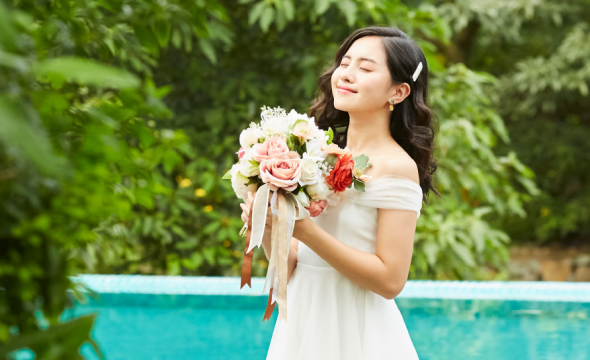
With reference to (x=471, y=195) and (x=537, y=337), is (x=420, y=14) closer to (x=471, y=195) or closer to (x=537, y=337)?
(x=471, y=195)

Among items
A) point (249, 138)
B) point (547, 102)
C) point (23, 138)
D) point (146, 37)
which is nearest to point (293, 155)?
point (249, 138)

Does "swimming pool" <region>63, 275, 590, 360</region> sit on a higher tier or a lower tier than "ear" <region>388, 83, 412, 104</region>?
lower

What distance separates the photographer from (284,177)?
1.55 metres

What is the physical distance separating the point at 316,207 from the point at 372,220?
0.79 ft

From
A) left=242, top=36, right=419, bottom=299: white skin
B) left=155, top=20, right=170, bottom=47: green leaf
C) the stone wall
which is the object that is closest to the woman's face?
left=242, top=36, right=419, bottom=299: white skin

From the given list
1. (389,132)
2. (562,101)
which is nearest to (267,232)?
(389,132)

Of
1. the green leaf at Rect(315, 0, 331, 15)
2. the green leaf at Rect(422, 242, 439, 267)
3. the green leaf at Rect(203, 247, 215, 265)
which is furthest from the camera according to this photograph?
the green leaf at Rect(203, 247, 215, 265)

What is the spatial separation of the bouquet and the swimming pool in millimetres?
2755

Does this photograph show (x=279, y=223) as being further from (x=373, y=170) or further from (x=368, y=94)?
(x=368, y=94)

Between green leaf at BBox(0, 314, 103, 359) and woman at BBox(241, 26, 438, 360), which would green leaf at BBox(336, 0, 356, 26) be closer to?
woman at BBox(241, 26, 438, 360)

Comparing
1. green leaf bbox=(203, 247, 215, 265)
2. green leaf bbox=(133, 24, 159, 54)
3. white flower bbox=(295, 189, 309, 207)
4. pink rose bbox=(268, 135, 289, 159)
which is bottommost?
green leaf bbox=(203, 247, 215, 265)

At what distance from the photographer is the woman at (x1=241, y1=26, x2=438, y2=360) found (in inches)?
68.7

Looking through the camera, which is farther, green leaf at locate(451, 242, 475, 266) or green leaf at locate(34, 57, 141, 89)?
green leaf at locate(451, 242, 475, 266)

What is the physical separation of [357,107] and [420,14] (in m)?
2.60
